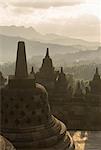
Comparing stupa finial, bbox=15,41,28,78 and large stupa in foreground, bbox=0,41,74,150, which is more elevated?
stupa finial, bbox=15,41,28,78

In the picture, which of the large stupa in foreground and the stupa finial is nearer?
the large stupa in foreground

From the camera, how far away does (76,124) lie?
2162 centimetres

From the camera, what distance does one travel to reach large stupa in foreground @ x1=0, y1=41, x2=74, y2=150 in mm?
14172

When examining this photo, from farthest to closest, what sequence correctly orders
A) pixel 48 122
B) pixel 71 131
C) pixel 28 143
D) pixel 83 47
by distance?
pixel 83 47, pixel 71 131, pixel 48 122, pixel 28 143

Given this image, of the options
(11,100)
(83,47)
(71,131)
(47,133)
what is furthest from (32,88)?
(83,47)

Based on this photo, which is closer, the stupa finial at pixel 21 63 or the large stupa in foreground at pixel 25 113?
the large stupa in foreground at pixel 25 113

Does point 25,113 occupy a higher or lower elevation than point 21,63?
lower

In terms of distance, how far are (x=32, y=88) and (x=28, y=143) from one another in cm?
237

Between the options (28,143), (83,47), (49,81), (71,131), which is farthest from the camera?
(83,47)

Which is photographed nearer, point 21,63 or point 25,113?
point 25,113

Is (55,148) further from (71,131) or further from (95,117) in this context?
(95,117)

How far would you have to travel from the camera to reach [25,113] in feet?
47.5

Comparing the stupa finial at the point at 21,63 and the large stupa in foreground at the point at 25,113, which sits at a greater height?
the stupa finial at the point at 21,63

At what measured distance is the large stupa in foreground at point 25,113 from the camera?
14.2 metres
